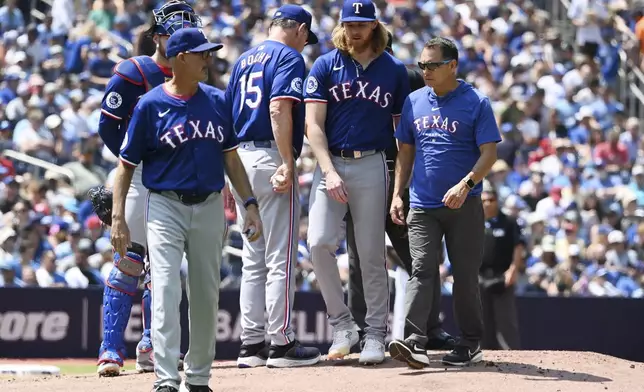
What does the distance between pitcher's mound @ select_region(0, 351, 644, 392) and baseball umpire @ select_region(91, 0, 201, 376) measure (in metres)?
0.34

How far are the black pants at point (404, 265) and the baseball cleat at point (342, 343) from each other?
1.59 feet

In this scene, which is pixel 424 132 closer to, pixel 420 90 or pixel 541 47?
pixel 420 90

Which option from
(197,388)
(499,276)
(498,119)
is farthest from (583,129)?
(197,388)

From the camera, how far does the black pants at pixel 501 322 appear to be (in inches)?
512

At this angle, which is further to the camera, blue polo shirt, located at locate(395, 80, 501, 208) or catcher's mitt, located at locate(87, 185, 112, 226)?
catcher's mitt, located at locate(87, 185, 112, 226)

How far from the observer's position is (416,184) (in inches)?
342

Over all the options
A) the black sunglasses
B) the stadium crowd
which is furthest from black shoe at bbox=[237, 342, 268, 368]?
the stadium crowd

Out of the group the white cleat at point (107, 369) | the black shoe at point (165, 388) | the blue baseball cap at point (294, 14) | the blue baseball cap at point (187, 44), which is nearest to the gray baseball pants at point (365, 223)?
the blue baseball cap at point (294, 14)

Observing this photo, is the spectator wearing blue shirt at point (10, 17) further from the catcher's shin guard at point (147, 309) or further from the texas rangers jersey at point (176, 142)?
the texas rangers jersey at point (176, 142)

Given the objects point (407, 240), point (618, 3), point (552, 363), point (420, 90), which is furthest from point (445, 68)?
point (618, 3)

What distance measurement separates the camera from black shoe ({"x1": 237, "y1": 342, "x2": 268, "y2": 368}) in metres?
8.91

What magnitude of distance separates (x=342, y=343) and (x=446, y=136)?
1.62 m

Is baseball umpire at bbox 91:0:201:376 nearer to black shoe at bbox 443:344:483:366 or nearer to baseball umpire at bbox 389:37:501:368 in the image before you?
baseball umpire at bbox 389:37:501:368

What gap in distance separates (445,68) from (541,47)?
14.6 meters
